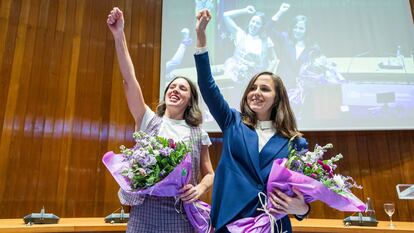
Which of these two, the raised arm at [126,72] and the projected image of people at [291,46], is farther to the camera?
the projected image of people at [291,46]

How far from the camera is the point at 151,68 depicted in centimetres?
337

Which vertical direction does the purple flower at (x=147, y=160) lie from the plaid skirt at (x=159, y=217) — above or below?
above

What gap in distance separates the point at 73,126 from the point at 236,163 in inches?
92.1

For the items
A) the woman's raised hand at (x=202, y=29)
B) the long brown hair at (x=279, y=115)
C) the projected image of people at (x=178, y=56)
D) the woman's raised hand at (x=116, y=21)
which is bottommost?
the long brown hair at (x=279, y=115)

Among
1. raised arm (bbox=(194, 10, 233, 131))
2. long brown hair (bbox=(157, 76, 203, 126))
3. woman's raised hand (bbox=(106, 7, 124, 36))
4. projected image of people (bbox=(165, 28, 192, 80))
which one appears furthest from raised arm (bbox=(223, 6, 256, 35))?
raised arm (bbox=(194, 10, 233, 131))

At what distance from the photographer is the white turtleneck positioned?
1227mm

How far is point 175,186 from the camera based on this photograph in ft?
3.75

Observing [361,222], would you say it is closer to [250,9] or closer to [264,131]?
[264,131]

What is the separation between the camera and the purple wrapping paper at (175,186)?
110 centimetres

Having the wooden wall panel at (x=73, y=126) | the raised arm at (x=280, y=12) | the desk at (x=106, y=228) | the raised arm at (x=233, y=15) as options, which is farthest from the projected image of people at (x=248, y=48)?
the desk at (x=106, y=228)

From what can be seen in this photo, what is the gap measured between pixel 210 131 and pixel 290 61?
1047mm

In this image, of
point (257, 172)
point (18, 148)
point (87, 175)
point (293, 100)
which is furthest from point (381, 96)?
point (18, 148)

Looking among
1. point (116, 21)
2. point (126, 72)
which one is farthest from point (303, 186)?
point (116, 21)

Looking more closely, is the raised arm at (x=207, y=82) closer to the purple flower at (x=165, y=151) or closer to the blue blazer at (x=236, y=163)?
the blue blazer at (x=236, y=163)
